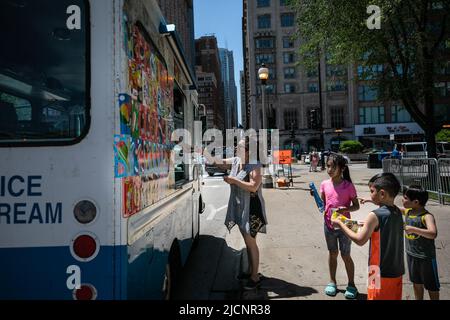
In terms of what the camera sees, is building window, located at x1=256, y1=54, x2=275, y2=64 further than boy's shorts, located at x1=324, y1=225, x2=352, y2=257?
Yes

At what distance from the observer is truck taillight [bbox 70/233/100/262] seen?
2314mm

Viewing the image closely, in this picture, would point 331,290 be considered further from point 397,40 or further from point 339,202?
point 397,40

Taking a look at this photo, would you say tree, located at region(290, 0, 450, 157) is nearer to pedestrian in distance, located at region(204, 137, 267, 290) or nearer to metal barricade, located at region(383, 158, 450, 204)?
metal barricade, located at region(383, 158, 450, 204)

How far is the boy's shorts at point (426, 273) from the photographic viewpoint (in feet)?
11.1

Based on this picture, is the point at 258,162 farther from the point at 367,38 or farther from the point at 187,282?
the point at 367,38

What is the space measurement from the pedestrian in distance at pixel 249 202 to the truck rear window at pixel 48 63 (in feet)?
8.11

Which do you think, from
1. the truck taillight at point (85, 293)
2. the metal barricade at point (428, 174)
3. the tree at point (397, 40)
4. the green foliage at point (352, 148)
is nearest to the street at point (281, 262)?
the metal barricade at point (428, 174)

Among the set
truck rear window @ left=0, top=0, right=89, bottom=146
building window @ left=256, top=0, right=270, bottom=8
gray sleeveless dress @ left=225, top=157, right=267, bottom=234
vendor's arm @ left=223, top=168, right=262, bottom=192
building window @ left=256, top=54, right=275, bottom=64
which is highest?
building window @ left=256, top=0, right=270, bottom=8

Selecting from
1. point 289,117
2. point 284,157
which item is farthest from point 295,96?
point 284,157

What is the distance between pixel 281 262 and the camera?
589 cm

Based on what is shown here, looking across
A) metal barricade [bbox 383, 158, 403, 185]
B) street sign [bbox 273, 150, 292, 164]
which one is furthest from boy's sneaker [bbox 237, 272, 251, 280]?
street sign [bbox 273, 150, 292, 164]

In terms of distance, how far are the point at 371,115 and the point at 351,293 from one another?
67682 mm

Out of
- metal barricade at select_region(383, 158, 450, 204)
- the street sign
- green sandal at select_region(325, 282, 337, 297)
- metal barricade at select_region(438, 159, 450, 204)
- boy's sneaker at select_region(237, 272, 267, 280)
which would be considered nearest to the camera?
green sandal at select_region(325, 282, 337, 297)
